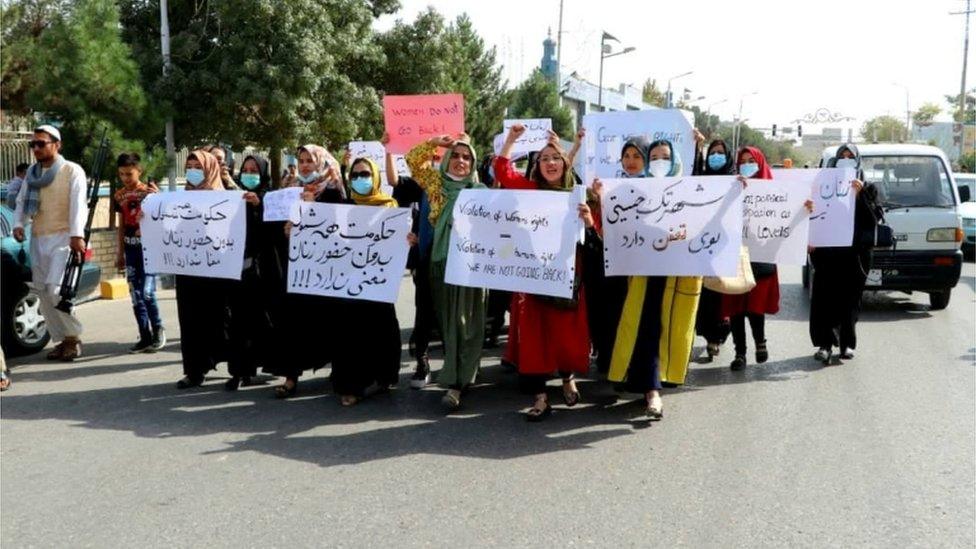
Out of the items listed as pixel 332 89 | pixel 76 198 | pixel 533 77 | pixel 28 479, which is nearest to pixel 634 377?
pixel 28 479

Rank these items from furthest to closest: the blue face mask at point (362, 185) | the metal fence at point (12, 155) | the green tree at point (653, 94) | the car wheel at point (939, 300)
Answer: the green tree at point (653, 94) → the metal fence at point (12, 155) → the car wheel at point (939, 300) → the blue face mask at point (362, 185)

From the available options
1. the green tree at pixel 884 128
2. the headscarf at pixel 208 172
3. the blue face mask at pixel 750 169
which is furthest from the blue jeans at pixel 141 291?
the green tree at pixel 884 128

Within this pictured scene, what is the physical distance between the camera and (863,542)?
3914 millimetres

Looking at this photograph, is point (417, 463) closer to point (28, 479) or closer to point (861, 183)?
point (28, 479)

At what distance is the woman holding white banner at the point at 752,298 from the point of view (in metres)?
7.47

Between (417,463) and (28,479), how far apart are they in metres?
2.01

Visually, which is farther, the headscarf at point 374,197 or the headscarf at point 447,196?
the headscarf at point 374,197

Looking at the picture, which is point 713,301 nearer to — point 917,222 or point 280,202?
point 280,202

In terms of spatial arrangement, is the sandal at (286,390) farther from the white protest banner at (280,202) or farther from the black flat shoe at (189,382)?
the white protest banner at (280,202)

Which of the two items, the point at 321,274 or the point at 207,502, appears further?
the point at 321,274

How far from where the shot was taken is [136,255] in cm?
812

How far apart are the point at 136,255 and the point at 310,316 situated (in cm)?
237

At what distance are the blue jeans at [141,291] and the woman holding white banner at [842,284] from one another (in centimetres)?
568

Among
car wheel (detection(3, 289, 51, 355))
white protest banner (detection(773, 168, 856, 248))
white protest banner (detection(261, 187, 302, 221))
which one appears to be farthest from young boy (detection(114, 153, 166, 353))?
white protest banner (detection(773, 168, 856, 248))
